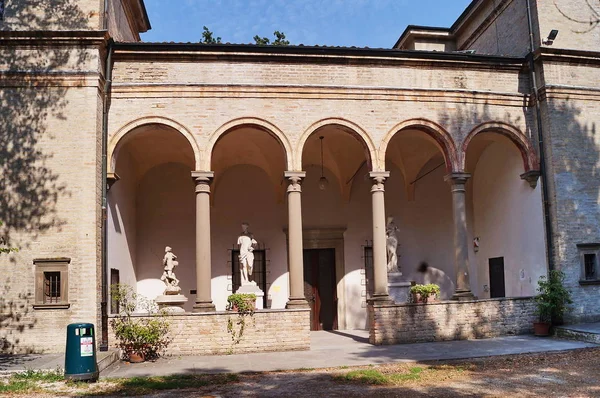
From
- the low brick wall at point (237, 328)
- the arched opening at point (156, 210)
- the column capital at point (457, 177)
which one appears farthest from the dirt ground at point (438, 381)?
the arched opening at point (156, 210)

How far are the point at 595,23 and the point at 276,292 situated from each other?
11.6 m

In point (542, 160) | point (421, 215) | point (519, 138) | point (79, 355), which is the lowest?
point (79, 355)

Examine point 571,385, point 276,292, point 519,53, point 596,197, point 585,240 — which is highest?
point 519,53

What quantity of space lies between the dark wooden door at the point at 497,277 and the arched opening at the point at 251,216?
20.3 ft

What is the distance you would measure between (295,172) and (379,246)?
2.67 m

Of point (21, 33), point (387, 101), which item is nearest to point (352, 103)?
point (387, 101)

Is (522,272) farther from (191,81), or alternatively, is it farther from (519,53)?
(191,81)

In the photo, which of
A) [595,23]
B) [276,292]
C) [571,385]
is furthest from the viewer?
[276,292]

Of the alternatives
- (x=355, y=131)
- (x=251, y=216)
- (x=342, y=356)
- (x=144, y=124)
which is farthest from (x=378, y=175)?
(x=144, y=124)

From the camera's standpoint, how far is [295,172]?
13367 mm

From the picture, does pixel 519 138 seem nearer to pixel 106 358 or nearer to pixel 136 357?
pixel 136 357

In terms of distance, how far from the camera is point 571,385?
831 centimetres

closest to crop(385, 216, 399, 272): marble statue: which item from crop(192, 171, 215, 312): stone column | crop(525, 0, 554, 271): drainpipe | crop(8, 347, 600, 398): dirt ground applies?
crop(525, 0, 554, 271): drainpipe

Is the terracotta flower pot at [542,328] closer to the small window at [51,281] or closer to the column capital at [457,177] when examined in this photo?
the column capital at [457,177]
